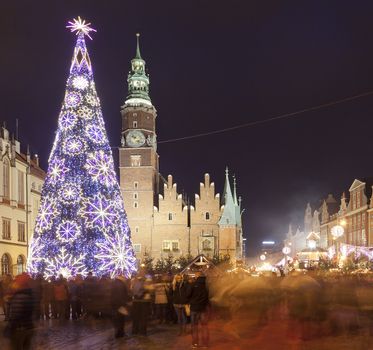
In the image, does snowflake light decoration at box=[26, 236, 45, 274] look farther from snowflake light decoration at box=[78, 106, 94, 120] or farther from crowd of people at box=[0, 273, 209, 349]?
snowflake light decoration at box=[78, 106, 94, 120]

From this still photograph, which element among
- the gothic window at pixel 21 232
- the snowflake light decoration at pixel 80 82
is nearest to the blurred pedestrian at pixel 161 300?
the snowflake light decoration at pixel 80 82

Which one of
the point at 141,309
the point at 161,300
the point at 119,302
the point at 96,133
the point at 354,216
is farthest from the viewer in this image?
the point at 354,216

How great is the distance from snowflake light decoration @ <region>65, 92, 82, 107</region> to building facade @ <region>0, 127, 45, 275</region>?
45.7 ft

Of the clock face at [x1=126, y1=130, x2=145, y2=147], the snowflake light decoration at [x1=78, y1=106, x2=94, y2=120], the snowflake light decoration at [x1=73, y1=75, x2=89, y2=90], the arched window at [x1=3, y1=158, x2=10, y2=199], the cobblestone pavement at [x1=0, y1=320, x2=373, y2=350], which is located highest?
the clock face at [x1=126, y1=130, x2=145, y2=147]

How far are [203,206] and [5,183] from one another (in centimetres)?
3711

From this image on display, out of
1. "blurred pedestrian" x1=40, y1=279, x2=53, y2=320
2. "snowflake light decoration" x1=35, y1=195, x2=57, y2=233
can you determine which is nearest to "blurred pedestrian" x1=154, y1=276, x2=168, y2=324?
"blurred pedestrian" x1=40, y1=279, x2=53, y2=320

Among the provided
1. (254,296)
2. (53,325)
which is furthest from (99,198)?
(254,296)

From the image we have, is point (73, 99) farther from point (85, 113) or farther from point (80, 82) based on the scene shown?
point (80, 82)

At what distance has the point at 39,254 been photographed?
85.5 ft

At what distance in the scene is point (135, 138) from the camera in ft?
251

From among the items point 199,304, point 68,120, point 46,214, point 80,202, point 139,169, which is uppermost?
point 139,169

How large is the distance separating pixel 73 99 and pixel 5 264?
1750cm

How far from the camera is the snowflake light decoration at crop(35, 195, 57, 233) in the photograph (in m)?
26.0

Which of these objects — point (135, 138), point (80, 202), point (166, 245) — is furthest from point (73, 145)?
point (135, 138)
